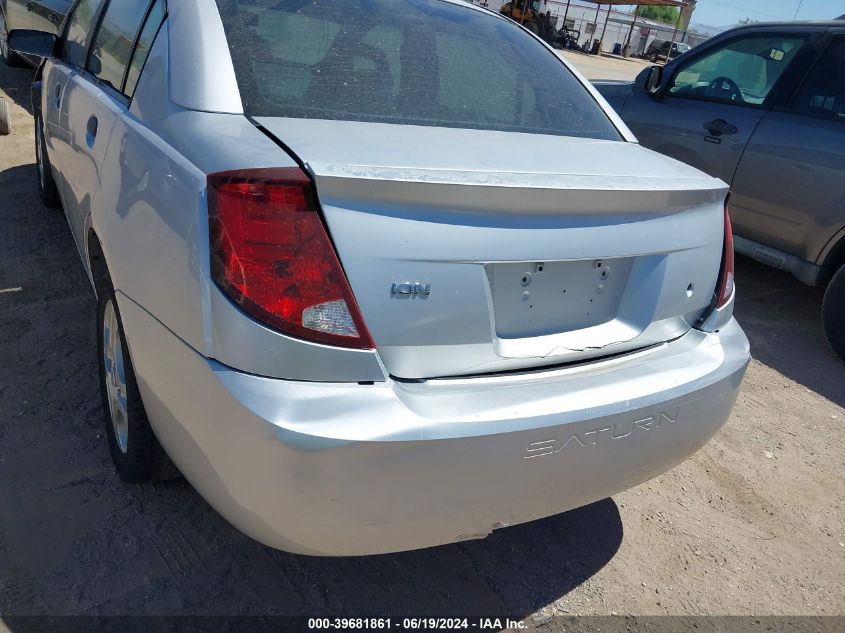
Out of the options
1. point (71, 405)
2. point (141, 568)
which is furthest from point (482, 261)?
point (71, 405)

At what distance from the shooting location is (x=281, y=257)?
58.7 inches

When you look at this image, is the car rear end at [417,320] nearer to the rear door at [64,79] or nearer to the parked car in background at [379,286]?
the parked car in background at [379,286]

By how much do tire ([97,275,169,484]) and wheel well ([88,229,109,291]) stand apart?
0.04 m

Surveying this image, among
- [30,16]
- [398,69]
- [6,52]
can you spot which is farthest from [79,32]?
[6,52]

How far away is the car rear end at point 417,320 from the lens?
4.89 feet

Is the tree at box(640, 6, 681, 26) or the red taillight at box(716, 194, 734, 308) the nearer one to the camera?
the red taillight at box(716, 194, 734, 308)

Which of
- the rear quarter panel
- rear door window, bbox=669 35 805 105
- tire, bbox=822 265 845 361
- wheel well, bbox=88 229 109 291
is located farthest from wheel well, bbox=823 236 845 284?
wheel well, bbox=88 229 109 291

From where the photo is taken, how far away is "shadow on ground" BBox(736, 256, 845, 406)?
3.97 meters

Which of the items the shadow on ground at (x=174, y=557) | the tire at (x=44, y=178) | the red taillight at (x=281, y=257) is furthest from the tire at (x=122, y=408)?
the tire at (x=44, y=178)

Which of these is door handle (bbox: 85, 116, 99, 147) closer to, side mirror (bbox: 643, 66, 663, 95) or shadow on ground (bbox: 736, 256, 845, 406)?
shadow on ground (bbox: 736, 256, 845, 406)

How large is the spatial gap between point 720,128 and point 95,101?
3.89 meters

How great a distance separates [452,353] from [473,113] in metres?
0.96

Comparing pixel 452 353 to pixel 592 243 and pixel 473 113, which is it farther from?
pixel 473 113

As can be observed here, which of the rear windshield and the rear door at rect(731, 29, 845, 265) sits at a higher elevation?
the rear windshield
